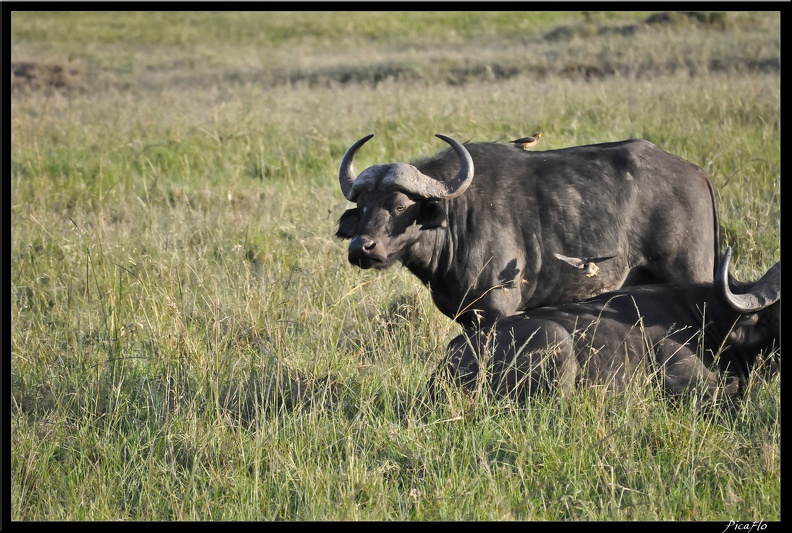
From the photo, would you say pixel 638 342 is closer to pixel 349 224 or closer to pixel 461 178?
pixel 461 178

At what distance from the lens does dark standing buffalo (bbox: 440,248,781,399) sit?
475cm

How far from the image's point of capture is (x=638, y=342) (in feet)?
16.6

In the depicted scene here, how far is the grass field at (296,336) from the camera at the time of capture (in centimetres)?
398

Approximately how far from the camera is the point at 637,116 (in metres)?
11.5

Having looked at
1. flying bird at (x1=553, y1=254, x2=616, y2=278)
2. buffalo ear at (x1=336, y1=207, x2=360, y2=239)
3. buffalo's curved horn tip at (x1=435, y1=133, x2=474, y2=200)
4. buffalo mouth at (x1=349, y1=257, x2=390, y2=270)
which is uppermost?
buffalo's curved horn tip at (x1=435, y1=133, x2=474, y2=200)

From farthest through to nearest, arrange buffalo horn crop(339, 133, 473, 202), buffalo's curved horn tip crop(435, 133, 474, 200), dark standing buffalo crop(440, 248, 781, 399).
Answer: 1. buffalo's curved horn tip crop(435, 133, 474, 200)
2. buffalo horn crop(339, 133, 473, 202)
3. dark standing buffalo crop(440, 248, 781, 399)

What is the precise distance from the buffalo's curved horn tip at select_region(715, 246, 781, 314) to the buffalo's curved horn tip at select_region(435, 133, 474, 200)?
4.91 ft

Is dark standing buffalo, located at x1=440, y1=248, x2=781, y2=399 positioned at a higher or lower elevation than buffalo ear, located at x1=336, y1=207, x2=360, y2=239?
lower

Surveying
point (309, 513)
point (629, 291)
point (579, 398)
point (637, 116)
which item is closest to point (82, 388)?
point (309, 513)

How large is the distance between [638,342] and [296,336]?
1957mm

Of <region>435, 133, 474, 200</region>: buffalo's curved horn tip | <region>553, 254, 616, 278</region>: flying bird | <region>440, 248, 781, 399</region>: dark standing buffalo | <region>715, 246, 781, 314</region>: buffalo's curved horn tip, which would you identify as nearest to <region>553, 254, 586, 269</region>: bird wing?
<region>553, 254, 616, 278</region>: flying bird

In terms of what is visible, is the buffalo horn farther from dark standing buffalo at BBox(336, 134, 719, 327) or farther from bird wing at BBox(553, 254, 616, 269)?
bird wing at BBox(553, 254, 616, 269)

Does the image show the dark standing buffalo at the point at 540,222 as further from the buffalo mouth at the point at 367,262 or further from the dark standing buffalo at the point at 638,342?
the dark standing buffalo at the point at 638,342
